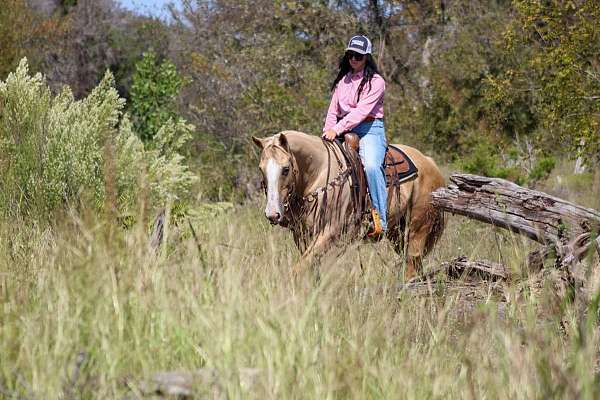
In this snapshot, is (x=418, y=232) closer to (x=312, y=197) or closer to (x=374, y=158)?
(x=374, y=158)

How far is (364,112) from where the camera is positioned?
8.16m

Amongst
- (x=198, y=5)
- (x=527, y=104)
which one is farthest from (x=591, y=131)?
(x=198, y=5)

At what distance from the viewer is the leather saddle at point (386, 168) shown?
7859 millimetres

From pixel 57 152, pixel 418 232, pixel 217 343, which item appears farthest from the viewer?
pixel 418 232

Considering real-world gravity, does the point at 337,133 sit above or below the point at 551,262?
above

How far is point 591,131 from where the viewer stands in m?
12.1

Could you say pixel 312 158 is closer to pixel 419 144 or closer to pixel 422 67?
pixel 419 144

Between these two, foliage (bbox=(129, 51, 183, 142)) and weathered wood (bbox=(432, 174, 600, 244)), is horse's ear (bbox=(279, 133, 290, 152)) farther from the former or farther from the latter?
foliage (bbox=(129, 51, 183, 142))

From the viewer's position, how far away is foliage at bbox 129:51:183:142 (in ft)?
54.5

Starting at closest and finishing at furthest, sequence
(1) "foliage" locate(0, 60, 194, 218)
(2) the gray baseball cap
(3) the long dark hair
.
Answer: (1) "foliage" locate(0, 60, 194, 218)
(2) the gray baseball cap
(3) the long dark hair

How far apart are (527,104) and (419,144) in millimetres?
5057

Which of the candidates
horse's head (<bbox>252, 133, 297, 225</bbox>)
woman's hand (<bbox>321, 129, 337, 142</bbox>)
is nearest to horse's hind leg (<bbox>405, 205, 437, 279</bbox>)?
woman's hand (<bbox>321, 129, 337, 142</bbox>)

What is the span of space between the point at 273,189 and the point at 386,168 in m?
1.78

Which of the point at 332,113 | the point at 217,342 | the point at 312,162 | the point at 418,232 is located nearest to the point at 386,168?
the point at 332,113
